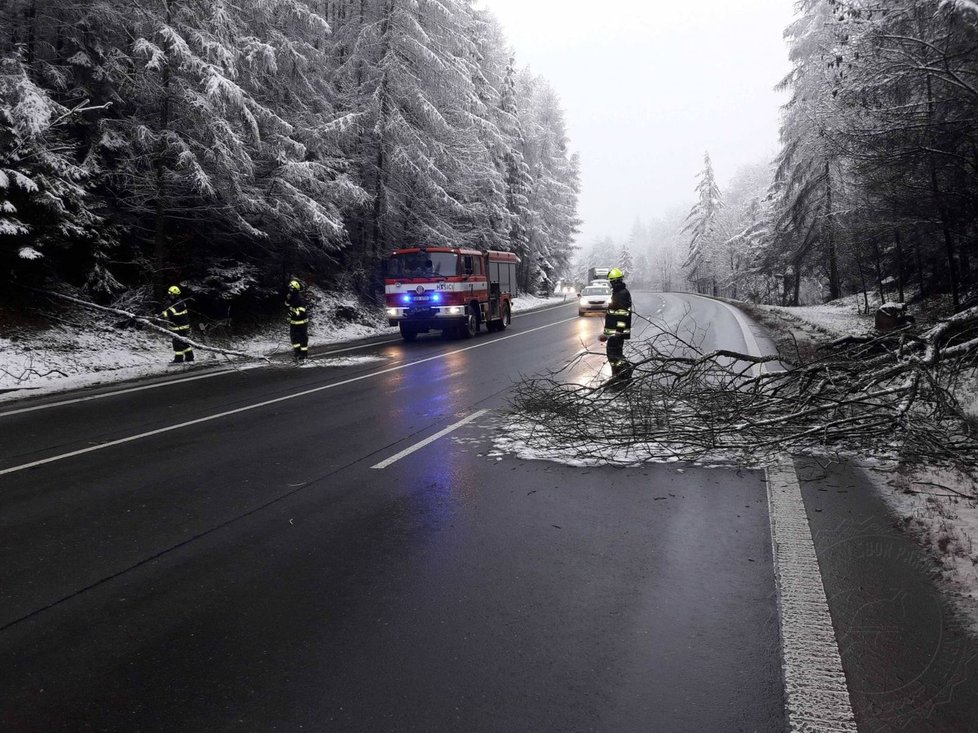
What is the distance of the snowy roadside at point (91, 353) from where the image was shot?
12.0 metres

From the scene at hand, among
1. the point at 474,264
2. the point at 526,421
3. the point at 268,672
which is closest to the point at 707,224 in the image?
the point at 474,264

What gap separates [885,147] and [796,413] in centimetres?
798

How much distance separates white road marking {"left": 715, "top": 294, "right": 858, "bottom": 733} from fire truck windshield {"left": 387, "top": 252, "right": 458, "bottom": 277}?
15317 mm

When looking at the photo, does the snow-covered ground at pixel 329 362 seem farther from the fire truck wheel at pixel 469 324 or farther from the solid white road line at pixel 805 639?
the fire truck wheel at pixel 469 324

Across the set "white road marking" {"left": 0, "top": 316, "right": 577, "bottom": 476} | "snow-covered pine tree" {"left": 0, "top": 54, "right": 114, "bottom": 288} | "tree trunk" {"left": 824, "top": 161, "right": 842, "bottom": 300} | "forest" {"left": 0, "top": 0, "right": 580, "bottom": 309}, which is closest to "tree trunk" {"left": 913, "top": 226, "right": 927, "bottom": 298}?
"tree trunk" {"left": 824, "top": 161, "right": 842, "bottom": 300}

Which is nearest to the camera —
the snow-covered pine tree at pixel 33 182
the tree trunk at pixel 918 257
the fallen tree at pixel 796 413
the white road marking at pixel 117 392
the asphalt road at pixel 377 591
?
the asphalt road at pixel 377 591

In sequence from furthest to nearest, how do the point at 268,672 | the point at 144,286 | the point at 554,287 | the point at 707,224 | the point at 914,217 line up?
the point at 707,224
the point at 554,287
the point at 144,286
the point at 914,217
the point at 268,672

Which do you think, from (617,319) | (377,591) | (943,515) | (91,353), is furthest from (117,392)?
(943,515)

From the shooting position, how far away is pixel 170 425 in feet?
27.6

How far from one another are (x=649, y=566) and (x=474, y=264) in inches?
670

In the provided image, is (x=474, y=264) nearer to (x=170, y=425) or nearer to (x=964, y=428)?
(x=170, y=425)

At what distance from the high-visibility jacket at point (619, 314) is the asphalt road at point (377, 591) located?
12.1 feet

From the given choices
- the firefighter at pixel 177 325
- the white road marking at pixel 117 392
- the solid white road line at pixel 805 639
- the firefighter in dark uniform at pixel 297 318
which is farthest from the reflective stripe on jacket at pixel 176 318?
the solid white road line at pixel 805 639

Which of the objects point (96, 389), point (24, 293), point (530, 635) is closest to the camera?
point (530, 635)
